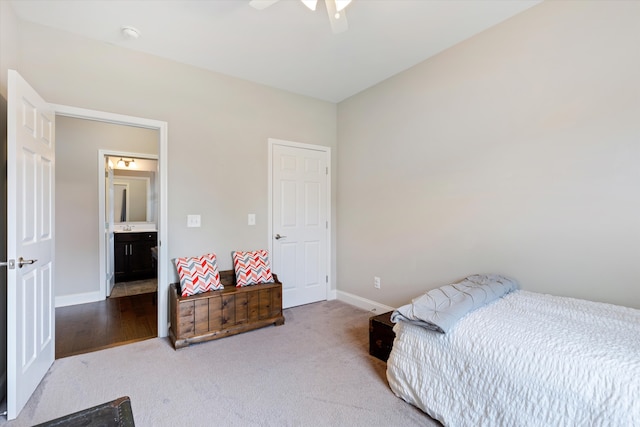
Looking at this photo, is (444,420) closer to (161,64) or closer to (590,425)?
(590,425)

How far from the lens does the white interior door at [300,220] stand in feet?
11.8

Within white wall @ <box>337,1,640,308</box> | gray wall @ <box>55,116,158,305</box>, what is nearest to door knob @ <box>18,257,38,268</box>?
gray wall @ <box>55,116,158,305</box>

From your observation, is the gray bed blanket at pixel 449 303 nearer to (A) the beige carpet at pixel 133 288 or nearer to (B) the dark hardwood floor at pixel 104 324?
(B) the dark hardwood floor at pixel 104 324

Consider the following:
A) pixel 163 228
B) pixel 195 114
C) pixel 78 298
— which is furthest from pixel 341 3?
pixel 78 298

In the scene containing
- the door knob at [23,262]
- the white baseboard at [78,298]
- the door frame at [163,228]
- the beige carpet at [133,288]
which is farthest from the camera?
the beige carpet at [133,288]

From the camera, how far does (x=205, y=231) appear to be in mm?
3121

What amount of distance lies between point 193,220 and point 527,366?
2.87 m

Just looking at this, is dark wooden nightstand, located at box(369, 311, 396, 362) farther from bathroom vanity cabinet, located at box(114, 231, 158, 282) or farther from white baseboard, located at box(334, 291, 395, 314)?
bathroom vanity cabinet, located at box(114, 231, 158, 282)

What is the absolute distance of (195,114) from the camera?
3049 mm

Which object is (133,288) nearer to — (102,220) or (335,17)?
(102,220)

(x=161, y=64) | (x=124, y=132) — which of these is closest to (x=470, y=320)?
(x=161, y=64)

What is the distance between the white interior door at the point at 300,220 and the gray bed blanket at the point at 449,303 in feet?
6.37

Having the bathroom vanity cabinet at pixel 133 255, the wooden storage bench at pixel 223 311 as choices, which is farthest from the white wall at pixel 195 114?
the bathroom vanity cabinet at pixel 133 255

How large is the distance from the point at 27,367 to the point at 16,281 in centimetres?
59
